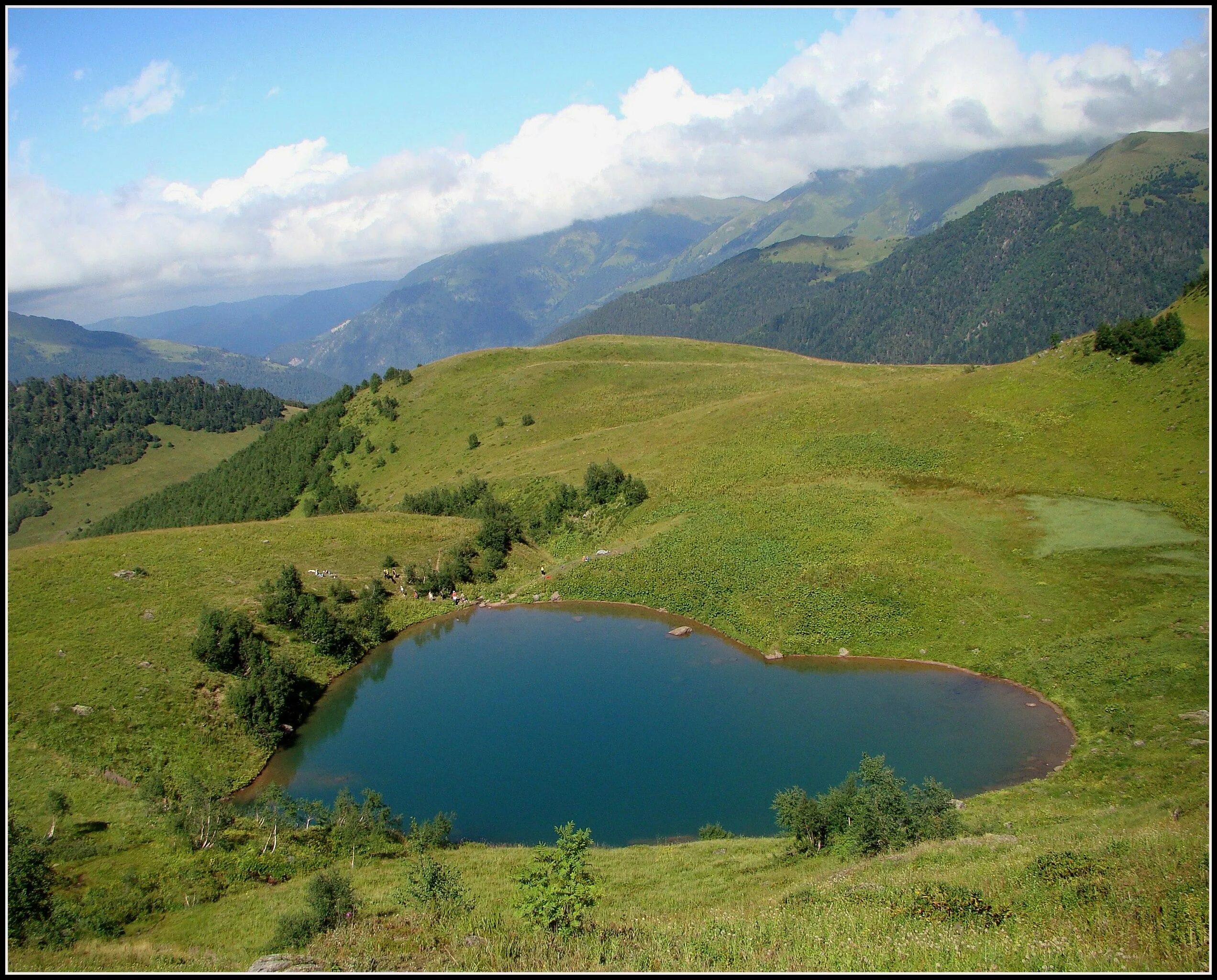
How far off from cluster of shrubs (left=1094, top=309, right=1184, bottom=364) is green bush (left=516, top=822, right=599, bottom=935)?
6983 cm

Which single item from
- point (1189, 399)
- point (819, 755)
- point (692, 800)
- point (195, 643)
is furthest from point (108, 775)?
point (1189, 399)

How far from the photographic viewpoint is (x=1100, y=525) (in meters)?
49.9

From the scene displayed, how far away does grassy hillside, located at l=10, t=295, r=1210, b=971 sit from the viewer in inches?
576

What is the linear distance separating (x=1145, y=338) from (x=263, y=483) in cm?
11329

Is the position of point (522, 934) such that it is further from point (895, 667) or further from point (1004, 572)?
point (1004, 572)

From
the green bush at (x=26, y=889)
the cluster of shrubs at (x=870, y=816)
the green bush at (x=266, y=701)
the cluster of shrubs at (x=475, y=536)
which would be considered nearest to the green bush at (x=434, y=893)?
the green bush at (x=26, y=889)

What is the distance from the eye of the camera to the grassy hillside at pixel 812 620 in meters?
14.6

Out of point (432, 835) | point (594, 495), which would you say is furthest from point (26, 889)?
point (594, 495)

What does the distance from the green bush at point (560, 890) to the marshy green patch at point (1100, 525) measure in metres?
41.8

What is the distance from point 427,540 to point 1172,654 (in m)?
53.3

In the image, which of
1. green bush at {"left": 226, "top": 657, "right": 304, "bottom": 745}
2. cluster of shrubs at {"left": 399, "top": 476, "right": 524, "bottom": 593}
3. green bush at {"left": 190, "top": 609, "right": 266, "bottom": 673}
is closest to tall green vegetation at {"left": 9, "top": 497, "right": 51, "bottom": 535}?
cluster of shrubs at {"left": 399, "top": 476, "right": 524, "bottom": 593}

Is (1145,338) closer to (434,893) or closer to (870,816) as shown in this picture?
(870,816)

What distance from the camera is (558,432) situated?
312 feet

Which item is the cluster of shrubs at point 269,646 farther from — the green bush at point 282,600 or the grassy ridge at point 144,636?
the grassy ridge at point 144,636
